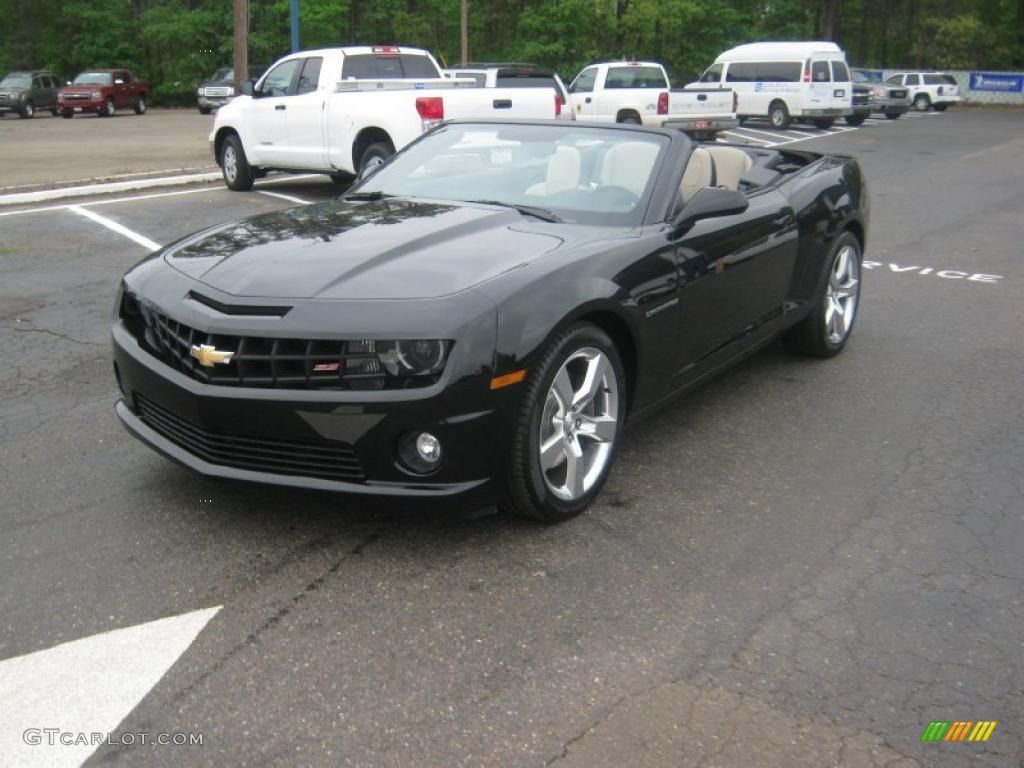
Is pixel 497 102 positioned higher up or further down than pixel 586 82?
further down

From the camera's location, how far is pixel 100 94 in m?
38.5

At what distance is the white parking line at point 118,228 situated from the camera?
9.45 meters

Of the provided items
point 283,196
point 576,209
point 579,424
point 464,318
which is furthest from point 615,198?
point 283,196

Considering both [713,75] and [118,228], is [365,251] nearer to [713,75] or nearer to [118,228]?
[118,228]

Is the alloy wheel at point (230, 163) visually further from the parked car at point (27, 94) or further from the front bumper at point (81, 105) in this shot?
the parked car at point (27, 94)

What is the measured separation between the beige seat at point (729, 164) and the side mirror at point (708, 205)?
0.86 m

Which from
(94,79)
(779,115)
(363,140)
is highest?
(94,79)

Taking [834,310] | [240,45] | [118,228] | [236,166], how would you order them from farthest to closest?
1. [240,45]
2. [236,166]
3. [118,228]
4. [834,310]

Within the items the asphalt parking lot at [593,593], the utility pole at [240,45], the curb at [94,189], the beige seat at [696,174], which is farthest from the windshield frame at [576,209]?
the utility pole at [240,45]

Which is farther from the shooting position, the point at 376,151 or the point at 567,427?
the point at 376,151

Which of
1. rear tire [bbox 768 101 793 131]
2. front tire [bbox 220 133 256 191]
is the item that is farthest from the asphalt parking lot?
rear tire [bbox 768 101 793 131]

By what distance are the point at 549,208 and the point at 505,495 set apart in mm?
1535

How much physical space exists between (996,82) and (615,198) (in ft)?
176

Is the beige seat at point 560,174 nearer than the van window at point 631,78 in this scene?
Yes
